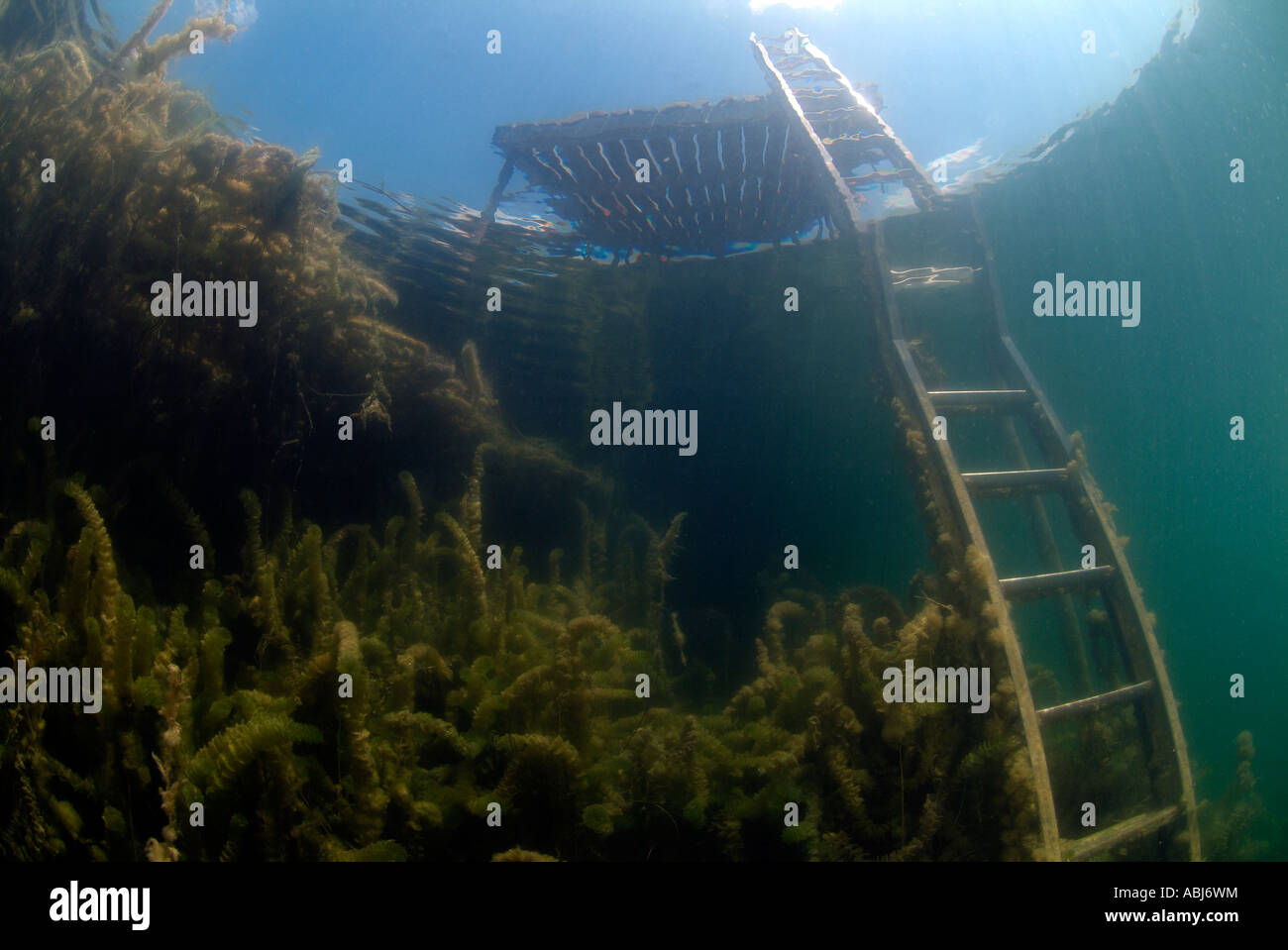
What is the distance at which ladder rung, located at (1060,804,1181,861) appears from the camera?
327 cm

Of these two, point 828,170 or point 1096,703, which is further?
point 828,170

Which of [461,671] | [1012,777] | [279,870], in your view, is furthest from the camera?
[461,671]

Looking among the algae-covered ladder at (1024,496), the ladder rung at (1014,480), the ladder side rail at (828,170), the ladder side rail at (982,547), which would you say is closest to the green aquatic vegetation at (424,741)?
the ladder side rail at (982,547)

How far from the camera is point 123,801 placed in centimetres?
250

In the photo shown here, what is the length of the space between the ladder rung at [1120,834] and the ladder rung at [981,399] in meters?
3.07

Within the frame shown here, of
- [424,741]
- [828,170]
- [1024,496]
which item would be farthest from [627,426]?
[424,741]

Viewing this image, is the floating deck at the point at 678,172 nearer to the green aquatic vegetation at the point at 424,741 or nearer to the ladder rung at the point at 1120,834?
the green aquatic vegetation at the point at 424,741

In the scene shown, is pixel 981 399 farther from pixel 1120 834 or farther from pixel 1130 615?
pixel 1120 834

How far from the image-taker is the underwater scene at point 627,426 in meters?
2.99

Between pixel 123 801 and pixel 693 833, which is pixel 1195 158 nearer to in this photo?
pixel 693 833

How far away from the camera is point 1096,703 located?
3723mm

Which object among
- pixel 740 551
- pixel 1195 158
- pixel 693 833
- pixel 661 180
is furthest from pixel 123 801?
pixel 1195 158

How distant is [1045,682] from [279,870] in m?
6.74

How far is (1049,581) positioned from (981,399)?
1.73 m
